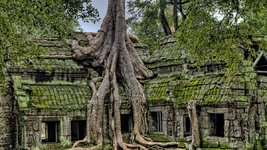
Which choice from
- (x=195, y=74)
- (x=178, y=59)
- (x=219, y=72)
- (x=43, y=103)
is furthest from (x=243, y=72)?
(x=43, y=103)

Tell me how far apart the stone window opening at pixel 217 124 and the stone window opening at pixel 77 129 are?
4805 millimetres

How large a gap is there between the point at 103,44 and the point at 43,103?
3.68 m

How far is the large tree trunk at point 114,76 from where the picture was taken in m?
15.8

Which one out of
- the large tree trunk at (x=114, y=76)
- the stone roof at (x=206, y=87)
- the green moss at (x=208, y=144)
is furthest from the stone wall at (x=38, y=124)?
the green moss at (x=208, y=144)

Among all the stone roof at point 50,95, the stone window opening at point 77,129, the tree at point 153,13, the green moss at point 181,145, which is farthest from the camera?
the tree at point 153,13

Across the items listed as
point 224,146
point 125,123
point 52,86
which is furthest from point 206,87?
point 52,86

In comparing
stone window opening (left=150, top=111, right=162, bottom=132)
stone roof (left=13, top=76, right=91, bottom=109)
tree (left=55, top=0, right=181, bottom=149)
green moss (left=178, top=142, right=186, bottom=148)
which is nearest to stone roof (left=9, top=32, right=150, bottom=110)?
stone roof (left=13, top=76, right=91, bottom=109)

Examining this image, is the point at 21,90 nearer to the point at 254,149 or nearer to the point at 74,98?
→ the point at 74,98

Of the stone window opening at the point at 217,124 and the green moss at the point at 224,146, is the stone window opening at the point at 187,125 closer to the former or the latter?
the stone window opening at the point at 217,124

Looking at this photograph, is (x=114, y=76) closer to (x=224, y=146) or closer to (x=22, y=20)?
(x=224, y=146)

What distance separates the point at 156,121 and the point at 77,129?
2.99 m

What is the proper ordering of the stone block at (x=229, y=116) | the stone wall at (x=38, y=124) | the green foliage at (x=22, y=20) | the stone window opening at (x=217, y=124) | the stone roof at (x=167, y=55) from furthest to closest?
1. the stone roof at (x=167, y=55)
2. the stone wall at (x=38, y=124)
3. the stone window opening at (x=217, y=124)
4. the stone block at (x=229, y=116)
5. the green foliage at (x=22, y=20)

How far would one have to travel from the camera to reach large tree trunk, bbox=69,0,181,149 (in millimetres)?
15781

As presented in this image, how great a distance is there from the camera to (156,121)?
57.3ft
